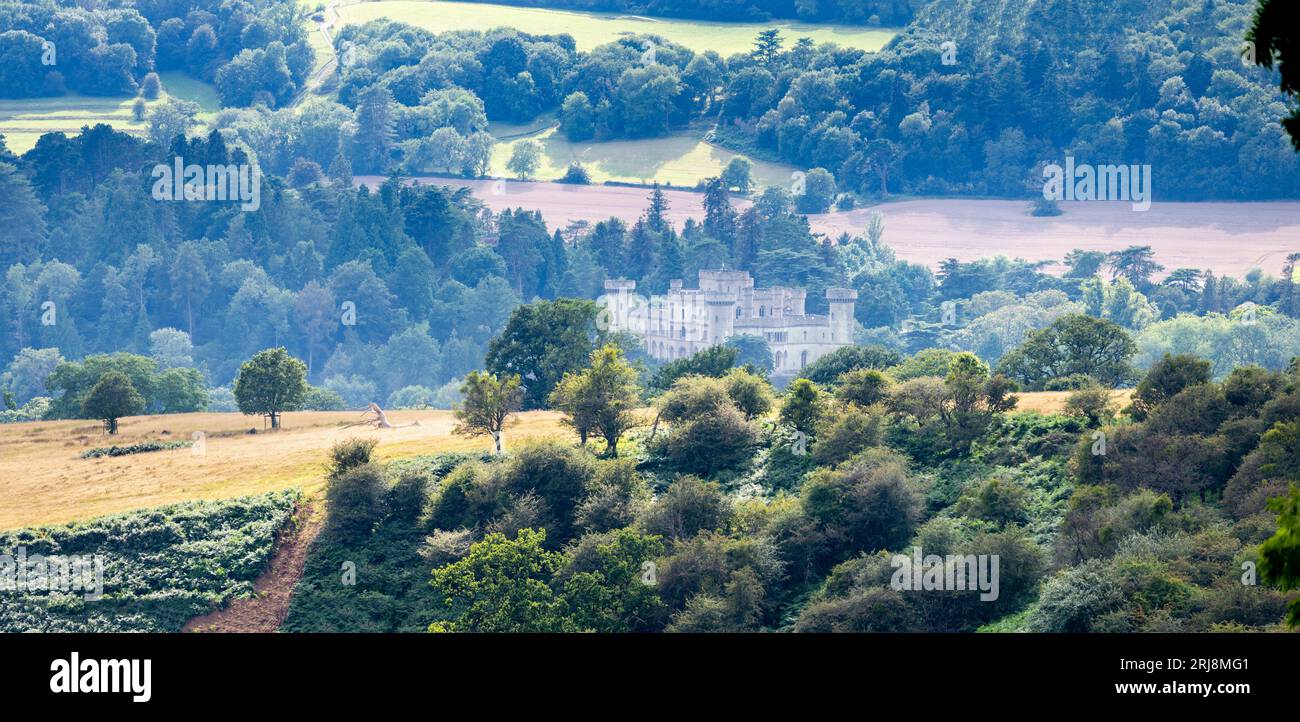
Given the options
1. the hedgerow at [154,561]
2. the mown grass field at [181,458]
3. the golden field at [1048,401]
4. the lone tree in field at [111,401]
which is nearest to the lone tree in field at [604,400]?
the mown grass field at [181,458]

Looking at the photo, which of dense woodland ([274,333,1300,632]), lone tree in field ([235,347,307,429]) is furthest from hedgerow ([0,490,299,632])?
lone tree in field ([235,347,307,429])

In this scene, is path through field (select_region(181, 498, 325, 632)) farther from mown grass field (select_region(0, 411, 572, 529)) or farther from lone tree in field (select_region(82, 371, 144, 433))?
lone tree in field (select_region(82, 371, 144, 433))

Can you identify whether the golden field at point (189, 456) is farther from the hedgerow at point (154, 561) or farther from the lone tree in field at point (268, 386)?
the hedgerow at point (154, 561)

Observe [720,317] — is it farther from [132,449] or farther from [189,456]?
[189,456]
